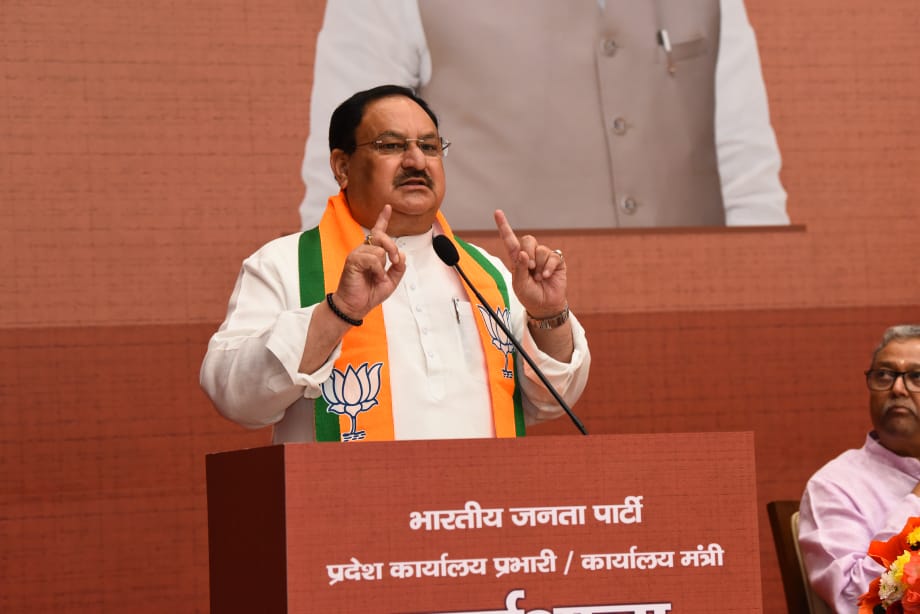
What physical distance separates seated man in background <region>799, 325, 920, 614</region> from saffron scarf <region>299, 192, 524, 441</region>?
2.76ft

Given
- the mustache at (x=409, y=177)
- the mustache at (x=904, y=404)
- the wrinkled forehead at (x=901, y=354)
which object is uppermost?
the mustache at (x=409, y=177)

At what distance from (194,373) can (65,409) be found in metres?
0.35

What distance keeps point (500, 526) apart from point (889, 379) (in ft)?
5.53

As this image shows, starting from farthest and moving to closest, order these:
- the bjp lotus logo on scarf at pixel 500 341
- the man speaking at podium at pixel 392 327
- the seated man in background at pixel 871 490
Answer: the seated man in background at pixel 871 490 < the bjp lotus logo on scarf at pixel 500 341 < the man speaking at podium at pixel 392 327

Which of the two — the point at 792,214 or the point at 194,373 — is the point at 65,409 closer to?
the point at 194,373

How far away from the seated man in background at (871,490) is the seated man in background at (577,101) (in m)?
0.93

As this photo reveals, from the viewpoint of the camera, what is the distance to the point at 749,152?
375cm

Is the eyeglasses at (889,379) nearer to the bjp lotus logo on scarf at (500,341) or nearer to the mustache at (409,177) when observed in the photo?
the bjp lotus logo on scarf at (500,341)

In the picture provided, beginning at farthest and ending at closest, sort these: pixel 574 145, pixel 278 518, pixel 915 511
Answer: pixel 574 145, pixel 915 511, pixel 278 518

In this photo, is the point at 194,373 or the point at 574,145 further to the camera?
the point at 574,145

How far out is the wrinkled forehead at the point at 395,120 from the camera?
7.54ft

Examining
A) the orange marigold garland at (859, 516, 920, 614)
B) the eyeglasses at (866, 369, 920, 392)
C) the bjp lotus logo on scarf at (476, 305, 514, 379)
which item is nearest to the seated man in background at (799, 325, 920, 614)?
the eyeglasses at (866, 369, 920, 392)

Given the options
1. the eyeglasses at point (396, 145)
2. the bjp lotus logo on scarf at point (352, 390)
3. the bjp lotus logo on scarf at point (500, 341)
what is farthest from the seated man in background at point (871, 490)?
the eyeglasses at point (396, 145)

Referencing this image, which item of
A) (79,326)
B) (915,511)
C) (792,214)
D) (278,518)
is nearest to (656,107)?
(792,214)
